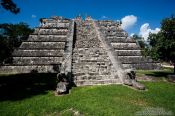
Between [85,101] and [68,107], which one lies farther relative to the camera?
[85,101]

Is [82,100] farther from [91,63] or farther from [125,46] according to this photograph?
[125,46]

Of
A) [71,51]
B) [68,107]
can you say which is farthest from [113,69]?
[68,107]

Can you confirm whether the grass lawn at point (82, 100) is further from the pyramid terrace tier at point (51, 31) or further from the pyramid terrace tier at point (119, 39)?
the pyramid terrace tier at point (119, 39)

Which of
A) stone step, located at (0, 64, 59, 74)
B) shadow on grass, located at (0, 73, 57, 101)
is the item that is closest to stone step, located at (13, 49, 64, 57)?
stone step, located at (0, 64, 59, 74)

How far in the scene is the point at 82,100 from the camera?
9.98 metres

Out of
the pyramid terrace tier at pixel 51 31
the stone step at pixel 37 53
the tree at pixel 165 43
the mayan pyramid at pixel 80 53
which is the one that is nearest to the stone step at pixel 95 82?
the mayan pyramid at pixel 80 53

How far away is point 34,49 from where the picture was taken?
65.7 ft

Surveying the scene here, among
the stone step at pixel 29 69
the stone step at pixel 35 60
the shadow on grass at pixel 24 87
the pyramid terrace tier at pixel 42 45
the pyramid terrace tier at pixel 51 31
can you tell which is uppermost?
the pyramid terrace tier at pixel 51 31

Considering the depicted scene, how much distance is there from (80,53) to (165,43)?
726 centimetres

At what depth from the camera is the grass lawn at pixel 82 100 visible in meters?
8.62

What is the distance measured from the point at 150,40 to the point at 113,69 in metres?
5.13

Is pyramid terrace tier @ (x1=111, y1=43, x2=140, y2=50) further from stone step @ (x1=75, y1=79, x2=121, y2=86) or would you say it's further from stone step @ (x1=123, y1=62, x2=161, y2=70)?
stone step @ (x1=75, y1=79, x2=121, y2=86)

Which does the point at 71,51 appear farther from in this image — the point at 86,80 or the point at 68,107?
the point at 68,107

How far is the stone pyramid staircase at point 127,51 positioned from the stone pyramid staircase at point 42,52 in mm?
4939
